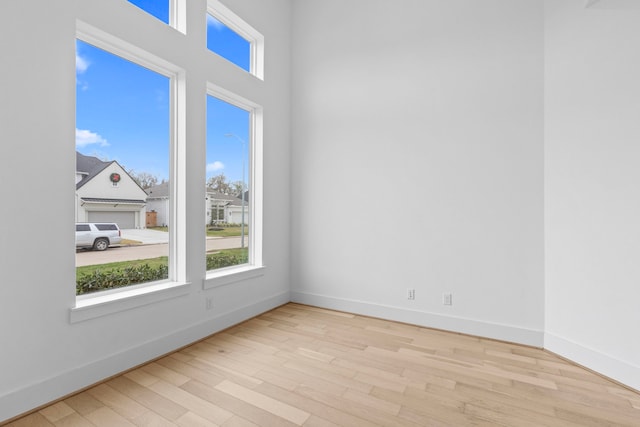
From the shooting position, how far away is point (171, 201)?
283cm

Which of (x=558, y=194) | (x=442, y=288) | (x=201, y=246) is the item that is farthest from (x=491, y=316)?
(x=201, y=246)

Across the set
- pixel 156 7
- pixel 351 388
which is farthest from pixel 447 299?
pixel 156 7

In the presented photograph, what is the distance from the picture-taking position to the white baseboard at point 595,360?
84.0 inches

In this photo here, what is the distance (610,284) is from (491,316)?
971 mm

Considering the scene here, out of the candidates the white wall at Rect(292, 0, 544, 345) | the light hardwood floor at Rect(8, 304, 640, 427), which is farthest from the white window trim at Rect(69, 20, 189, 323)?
the white wall at Rect(292, 0, 544, 345)

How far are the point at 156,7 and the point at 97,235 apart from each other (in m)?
1.95

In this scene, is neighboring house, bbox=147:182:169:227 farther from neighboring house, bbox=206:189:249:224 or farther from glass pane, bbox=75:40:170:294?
neighboring house, bbox=206:189:249:224

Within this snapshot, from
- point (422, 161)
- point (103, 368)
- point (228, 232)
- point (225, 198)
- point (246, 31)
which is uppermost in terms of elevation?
point (246, 31)

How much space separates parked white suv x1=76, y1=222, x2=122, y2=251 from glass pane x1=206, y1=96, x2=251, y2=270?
85cm

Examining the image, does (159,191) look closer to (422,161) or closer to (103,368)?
(103,368)

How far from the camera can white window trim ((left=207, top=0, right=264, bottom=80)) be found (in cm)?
314

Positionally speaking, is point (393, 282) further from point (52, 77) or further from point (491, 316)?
point (52, 77)

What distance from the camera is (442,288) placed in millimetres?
3201

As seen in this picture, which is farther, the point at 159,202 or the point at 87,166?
the point at 159,202
